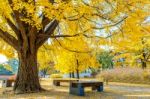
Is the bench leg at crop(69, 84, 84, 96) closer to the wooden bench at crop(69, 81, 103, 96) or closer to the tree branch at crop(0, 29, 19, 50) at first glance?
the wooden bench at crop(69, 81, 103, 96)

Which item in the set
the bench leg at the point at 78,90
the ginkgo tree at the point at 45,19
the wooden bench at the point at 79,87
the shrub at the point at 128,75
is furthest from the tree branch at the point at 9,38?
the shrub at the point at 128,75

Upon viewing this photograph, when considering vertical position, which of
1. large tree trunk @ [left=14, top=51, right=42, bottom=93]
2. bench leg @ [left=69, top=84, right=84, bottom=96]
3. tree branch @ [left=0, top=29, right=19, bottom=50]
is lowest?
bench leg @ [left=69, top=84, right=84, bottom=96]

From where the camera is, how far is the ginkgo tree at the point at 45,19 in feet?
38.5

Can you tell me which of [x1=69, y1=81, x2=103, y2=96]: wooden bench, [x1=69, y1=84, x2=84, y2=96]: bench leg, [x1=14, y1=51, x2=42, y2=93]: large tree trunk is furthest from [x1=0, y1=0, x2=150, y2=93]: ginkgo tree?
[x1=69, y1=84, x2=84, y2=96]: bench leg

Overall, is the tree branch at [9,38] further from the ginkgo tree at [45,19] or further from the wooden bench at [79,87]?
the wooden bench at [79,87]

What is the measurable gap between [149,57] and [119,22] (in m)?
21.8

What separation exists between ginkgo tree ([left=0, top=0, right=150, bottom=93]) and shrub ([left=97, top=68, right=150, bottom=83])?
1345cm

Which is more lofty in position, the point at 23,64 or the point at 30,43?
the point at 30,43

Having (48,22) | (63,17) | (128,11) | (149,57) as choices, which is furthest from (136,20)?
(149,57)

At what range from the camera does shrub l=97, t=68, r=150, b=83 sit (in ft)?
97.5

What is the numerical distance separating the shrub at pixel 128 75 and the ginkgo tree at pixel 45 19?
13.4 m

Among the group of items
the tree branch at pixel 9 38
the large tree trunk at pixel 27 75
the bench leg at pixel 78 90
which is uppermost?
the tree branch at pixel 9 38

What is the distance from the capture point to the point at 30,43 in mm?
15719

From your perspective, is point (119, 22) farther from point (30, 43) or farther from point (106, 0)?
point (30, 43)
